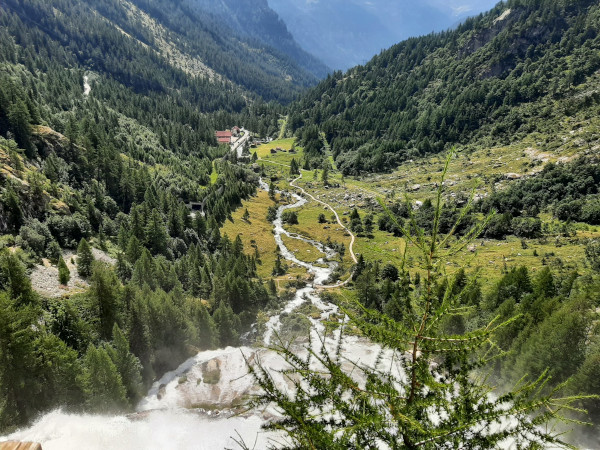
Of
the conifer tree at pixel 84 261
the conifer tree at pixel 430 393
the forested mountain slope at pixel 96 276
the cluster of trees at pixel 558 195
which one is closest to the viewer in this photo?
the conifer tree at pixel 430 393

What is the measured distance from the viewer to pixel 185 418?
3653 cm

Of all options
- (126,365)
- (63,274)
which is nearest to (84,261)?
(63,274)

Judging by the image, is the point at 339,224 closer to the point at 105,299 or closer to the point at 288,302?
the point at 288,302

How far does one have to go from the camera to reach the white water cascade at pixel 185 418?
30062 millimetres

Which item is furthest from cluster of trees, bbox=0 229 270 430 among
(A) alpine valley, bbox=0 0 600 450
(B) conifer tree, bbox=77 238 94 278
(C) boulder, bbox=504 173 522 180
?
(C) boulder, bbox=504 173 522 180

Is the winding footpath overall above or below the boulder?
below

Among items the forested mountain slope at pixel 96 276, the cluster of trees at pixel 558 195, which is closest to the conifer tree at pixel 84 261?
the forested mountain slope at pixel 96 276

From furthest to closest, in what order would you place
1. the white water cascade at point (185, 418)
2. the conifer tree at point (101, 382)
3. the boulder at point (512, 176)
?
the boulder at point (512, 176), the conifer tree at point (101, 382), the white water cascade at point (185, 418)

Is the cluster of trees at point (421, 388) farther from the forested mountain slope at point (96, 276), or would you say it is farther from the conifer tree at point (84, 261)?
the conifer tree at point (84, 261)

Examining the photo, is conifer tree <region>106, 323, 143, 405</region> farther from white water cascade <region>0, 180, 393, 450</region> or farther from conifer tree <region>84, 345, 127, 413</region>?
white water cascade <region>0, 180, 393, 450</region>

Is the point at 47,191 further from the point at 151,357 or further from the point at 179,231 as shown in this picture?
the point at 151,357

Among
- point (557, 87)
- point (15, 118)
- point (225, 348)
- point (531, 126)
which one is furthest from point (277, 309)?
point (557, 87)

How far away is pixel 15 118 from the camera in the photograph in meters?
78.8

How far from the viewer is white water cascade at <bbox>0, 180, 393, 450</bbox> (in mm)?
30062
